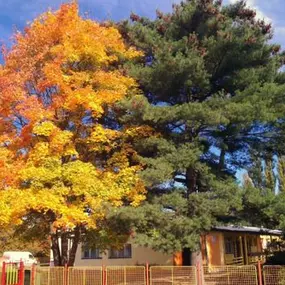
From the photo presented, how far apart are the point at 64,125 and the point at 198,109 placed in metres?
7.19

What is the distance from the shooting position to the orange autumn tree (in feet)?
63.4

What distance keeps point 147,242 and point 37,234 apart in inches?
325

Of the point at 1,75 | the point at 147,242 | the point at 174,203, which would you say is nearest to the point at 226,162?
the point at 174,203

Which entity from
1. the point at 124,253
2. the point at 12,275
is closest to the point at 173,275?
the point at 12,275

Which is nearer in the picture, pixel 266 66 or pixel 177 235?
pixel 177 235

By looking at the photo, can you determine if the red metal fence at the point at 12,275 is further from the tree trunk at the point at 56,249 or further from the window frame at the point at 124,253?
the window frame at the point at 124,253

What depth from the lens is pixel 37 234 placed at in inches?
931

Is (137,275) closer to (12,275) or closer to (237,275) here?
(237,275)

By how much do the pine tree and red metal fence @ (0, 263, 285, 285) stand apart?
3.59 feet

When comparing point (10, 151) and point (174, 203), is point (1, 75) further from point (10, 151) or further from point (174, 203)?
point (174, 203)

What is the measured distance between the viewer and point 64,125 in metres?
22.2

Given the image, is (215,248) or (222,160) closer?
(222,160)

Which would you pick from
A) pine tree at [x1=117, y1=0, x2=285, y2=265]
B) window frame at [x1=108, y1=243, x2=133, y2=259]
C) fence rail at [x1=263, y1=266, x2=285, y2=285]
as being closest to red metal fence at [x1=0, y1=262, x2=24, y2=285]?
pine tree at [x1=117, y1=0, x2=285, y2=265]

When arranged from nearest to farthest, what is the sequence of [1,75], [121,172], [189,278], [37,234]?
[189,278]
[121,172]
[1,75]
[37,234]
